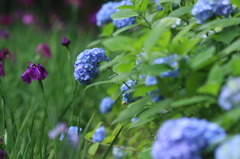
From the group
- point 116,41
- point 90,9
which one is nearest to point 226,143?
point 116,41

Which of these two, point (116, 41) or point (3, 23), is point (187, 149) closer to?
point (116, 41)

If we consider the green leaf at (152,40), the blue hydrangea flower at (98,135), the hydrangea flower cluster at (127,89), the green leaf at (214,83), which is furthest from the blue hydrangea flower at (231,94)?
the blue hydrangea flower at (98,135)

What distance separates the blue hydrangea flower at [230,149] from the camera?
75 cm

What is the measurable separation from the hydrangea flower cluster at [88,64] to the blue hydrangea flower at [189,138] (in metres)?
0.64

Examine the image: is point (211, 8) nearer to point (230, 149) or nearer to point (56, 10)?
point (230, 149)

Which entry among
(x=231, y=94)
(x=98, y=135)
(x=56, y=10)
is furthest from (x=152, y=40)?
(x=56, y=10)

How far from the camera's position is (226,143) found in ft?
2.53

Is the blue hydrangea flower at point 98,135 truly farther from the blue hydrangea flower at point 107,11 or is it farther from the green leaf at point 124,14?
the blue hydrangea flower at point 107,11

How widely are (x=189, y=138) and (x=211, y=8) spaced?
45 centimetres

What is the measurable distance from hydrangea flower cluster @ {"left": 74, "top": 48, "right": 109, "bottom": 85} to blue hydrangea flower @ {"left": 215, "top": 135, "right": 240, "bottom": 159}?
737 millimetres

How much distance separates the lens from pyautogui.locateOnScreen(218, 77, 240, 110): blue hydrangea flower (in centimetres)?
79

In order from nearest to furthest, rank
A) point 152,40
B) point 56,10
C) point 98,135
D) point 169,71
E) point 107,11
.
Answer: point 152,40, point 169,71, point 98,135, point 107,11, point 56,10

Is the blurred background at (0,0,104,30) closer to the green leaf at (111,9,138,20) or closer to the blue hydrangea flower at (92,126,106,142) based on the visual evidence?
the blue hydrangea flower at (92,126,106,142)

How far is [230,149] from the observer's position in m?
0.76
